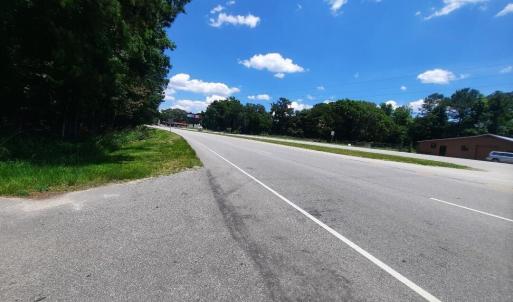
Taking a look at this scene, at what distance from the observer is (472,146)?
5747cm

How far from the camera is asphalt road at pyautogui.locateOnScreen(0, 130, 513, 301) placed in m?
3.64

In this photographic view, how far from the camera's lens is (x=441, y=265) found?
14.7ft

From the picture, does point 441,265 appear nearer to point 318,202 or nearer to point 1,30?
point 318,202

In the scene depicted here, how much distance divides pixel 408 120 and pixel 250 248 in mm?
121787

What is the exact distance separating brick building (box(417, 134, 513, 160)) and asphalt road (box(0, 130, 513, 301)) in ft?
184

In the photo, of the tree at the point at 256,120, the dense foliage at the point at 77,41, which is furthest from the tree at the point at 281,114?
the dense foliage at the point at 77,41

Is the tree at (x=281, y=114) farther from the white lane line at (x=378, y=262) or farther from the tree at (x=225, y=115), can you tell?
the white lane line at (x=378, y=262)

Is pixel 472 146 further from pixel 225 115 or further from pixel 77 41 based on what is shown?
pixel 225 115

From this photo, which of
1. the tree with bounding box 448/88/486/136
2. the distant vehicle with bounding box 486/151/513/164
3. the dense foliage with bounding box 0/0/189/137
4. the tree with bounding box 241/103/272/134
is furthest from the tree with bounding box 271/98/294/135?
the dense foliage with bounding box 0/0/189/137

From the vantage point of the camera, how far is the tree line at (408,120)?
289ft

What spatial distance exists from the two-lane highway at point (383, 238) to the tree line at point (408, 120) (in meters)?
93.2

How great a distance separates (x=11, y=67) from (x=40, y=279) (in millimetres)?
17903

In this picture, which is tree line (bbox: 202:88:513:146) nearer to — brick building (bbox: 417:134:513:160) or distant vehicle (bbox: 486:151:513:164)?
brick building (bbox: 417:134:513:160)

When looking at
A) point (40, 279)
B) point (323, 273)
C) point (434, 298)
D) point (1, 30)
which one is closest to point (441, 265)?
point (434, 298)
